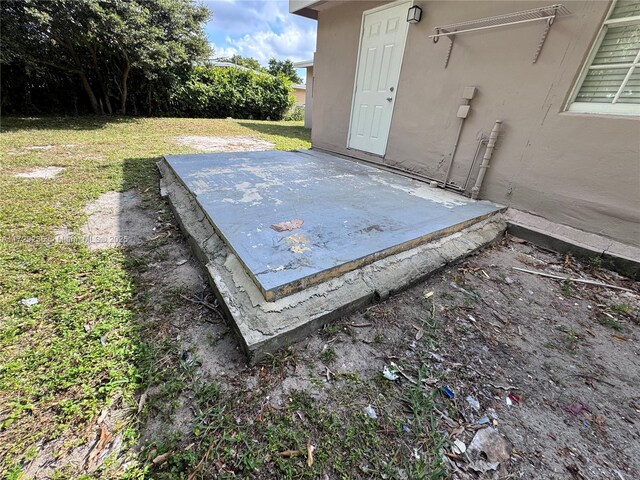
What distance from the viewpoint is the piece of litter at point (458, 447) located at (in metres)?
1.07

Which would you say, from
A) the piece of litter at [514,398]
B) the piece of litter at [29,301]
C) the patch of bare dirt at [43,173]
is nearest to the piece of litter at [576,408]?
the piece of litter at [514,398]

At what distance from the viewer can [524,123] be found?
9.07ft

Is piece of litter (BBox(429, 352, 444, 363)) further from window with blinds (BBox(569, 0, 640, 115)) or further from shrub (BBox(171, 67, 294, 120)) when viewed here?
shrub (BBox(171, 67, 294, 120))

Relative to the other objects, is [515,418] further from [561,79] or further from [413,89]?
[413,89]

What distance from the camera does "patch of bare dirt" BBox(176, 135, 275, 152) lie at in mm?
5891

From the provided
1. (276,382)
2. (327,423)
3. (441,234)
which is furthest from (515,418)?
(441,234)

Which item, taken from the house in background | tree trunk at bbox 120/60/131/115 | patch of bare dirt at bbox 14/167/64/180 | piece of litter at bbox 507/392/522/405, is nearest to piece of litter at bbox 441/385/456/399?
piece of litter at bbox 507/392/522/405

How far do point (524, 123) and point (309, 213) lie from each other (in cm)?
236

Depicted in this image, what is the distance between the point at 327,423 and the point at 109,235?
2.28 meters

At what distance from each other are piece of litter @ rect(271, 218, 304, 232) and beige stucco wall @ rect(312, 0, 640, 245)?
7.69 ft

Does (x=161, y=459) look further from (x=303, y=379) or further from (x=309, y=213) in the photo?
(x=309, y=213)

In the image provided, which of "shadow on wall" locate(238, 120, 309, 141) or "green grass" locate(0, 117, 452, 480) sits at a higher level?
"shadow on wall" locate(238, 120, 309, 141)

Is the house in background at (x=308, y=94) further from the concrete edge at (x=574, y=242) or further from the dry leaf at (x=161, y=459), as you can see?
the dry leaf at (x=161, y=459)

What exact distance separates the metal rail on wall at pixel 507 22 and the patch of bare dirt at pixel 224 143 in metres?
3.99
